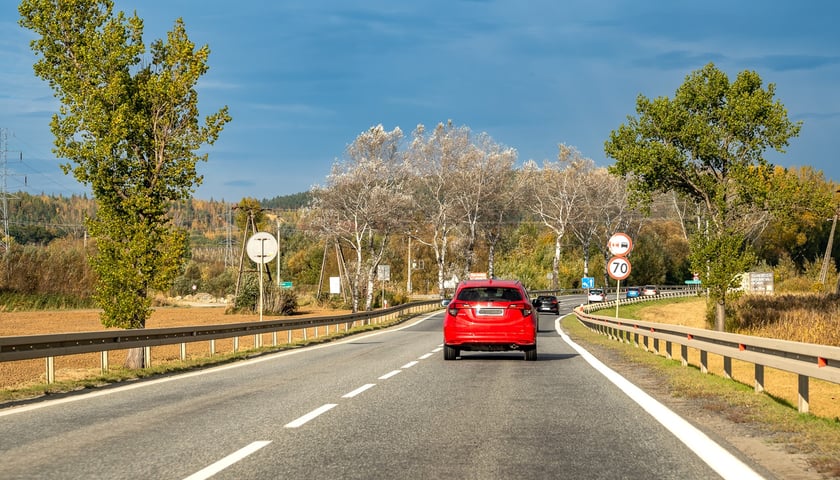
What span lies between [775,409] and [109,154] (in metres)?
14.3

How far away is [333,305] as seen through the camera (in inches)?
2721

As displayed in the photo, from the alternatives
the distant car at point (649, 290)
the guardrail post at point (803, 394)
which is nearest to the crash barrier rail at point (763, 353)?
the guardrail post at point (803, 394)

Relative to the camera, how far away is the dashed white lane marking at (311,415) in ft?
28.5

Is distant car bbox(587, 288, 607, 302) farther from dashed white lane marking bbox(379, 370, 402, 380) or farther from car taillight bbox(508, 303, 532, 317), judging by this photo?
dashed white lane marking bbox(379, 370, 402, 380)

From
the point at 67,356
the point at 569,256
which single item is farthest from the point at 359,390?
the point at 569,256

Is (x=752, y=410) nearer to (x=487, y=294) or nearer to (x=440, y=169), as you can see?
(x=487, y=294)

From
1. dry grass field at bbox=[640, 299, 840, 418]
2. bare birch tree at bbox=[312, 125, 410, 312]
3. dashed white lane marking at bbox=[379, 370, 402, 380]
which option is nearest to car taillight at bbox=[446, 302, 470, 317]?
dashed white lane marking at bbox=[379, 370, 402, 380]

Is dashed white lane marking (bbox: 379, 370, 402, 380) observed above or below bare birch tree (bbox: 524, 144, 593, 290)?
below

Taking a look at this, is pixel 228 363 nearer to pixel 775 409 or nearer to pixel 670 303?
pixel 775 409

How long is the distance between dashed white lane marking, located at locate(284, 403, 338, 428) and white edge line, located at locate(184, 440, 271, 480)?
3.50ft

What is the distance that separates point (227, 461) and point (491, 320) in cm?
1101

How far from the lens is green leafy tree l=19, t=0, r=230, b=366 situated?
1889 centimetres

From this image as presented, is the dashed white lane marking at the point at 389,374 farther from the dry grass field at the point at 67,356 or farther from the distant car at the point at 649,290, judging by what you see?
the distant car at the point at 649,290

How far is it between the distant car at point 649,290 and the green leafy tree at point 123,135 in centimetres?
7101
